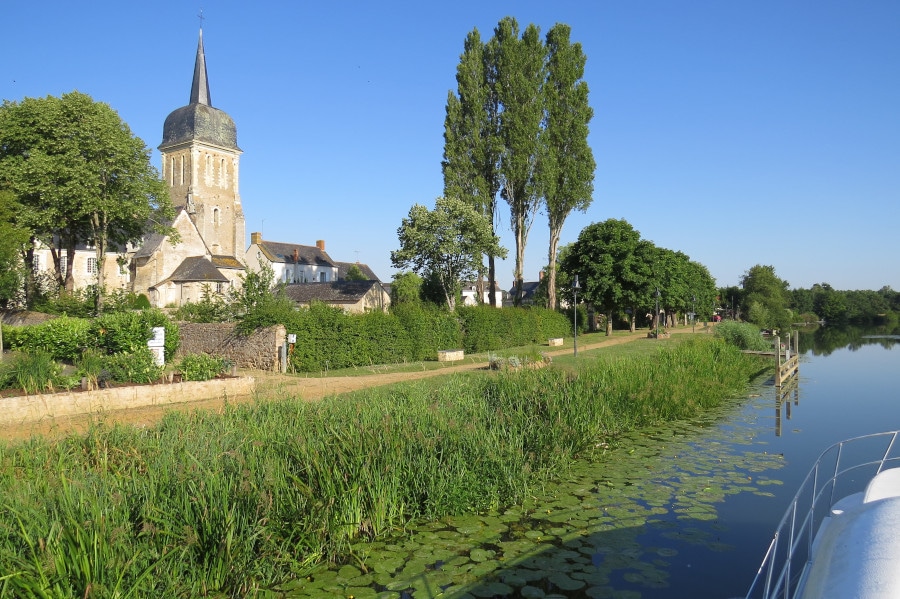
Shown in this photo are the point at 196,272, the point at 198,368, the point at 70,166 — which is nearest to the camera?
the point at 198,368

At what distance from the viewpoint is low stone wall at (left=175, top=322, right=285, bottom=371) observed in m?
21.0

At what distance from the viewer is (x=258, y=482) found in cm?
575

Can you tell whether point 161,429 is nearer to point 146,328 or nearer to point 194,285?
point 146,328

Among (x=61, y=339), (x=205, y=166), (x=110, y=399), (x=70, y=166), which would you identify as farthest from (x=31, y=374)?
(x=205, y=166)

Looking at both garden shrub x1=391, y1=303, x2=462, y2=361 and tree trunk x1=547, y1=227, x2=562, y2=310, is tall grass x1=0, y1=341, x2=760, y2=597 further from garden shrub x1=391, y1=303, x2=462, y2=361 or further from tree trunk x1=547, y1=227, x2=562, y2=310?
tree trunk x1=547, y1=227, x2=562, y2=310

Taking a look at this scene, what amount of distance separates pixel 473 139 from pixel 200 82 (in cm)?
3989

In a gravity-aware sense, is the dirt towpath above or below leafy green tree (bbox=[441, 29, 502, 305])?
below

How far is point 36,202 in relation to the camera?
31.7m

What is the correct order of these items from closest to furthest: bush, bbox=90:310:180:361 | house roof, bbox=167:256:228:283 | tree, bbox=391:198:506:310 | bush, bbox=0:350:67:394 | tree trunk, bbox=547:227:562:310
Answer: bush, bbox=0:350:67:394 → bush, bbox=90:310:180:361 → tree, bbox=391:198:506:310 → tree trunk, bbox=547:227:562:310 → house roof, bbox=167:256:228:283

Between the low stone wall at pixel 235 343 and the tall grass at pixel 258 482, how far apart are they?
36.8 feet

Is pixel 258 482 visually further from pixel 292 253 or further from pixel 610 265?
pixel 292 253

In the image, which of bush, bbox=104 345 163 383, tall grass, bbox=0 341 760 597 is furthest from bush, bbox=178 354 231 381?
tall grass, bbox=0 341 760 597

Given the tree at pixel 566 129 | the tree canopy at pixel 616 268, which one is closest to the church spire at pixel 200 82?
the tree at pixel 566 129

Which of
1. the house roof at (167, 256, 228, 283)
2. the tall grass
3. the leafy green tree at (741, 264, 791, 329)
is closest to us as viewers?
the tall grass
